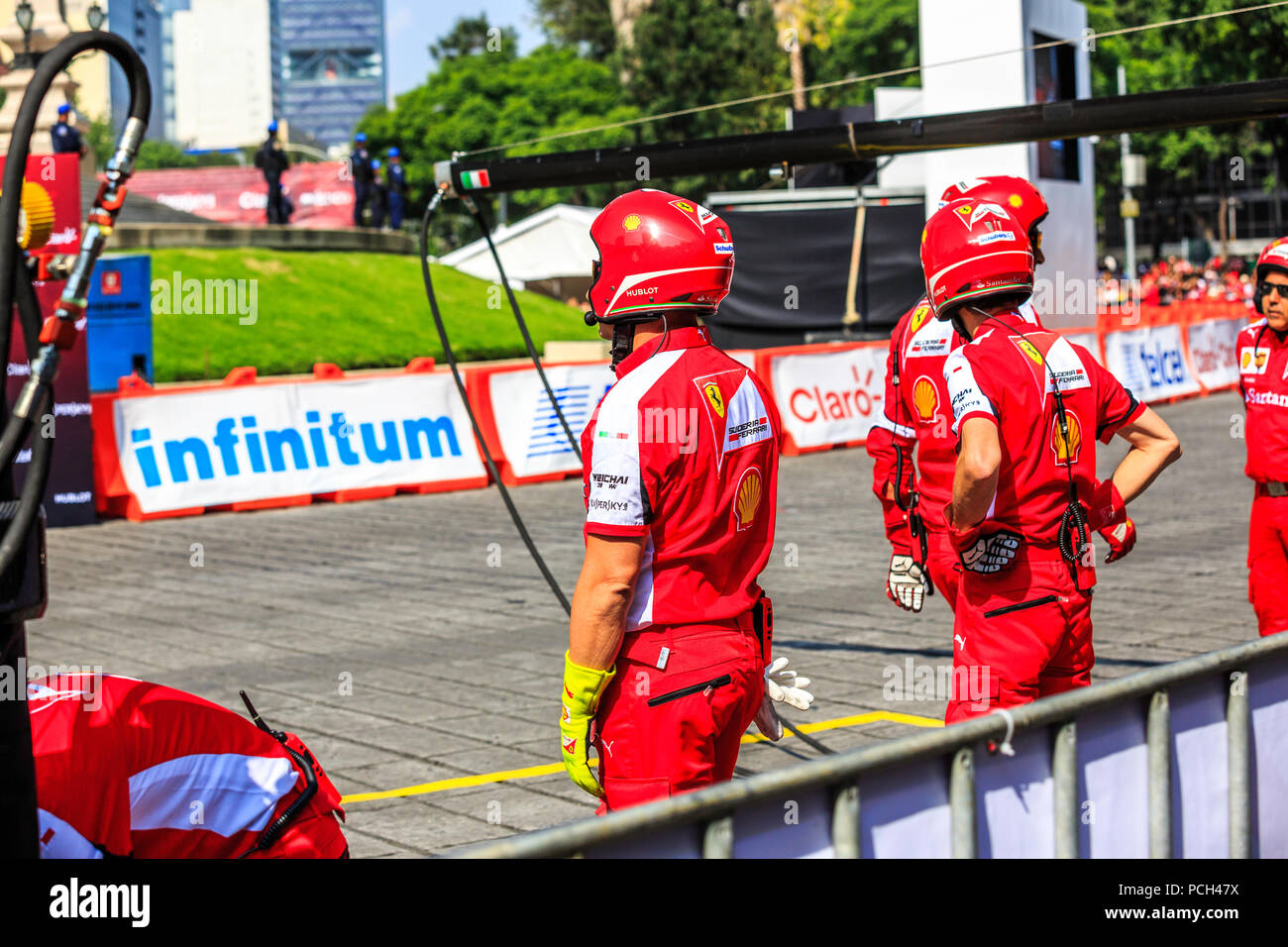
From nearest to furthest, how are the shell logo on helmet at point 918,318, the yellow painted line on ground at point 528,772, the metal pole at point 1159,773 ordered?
1. the metal pole at point 1159,773
2. the shell logo on helmet at point 918,318
3. the yellow painted line on ground at point 528,772

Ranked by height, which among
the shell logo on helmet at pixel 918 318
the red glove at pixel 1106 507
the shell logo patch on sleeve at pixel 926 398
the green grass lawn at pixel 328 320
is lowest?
the red glove at pixel 1106 507

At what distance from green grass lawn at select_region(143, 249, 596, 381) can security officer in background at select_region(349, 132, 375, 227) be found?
5.45ft

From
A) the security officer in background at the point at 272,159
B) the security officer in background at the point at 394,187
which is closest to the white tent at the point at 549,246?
the security officer in background at the point at 394,187

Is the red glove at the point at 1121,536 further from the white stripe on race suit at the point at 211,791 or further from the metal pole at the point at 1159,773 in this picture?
the white stripe on race suit at the point at 211,791

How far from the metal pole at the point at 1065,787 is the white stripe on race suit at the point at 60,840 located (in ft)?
6.35

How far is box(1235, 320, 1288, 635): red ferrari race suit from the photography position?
680 cm

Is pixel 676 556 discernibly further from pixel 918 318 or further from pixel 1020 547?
pixel 918 318

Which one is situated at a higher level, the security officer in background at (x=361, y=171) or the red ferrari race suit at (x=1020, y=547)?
the security officer in background at (x=361, y=171)

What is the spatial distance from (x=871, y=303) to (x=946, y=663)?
1961cm

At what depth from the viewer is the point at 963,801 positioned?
2850mm

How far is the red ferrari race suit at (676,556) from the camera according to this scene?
346cm

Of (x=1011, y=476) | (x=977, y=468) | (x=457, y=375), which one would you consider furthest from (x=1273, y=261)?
(x=457, y=375)

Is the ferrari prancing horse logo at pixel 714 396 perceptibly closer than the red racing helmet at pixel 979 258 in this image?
Yes

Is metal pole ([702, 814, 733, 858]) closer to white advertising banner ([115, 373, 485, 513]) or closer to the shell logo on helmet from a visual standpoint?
the shell logo on helmet
